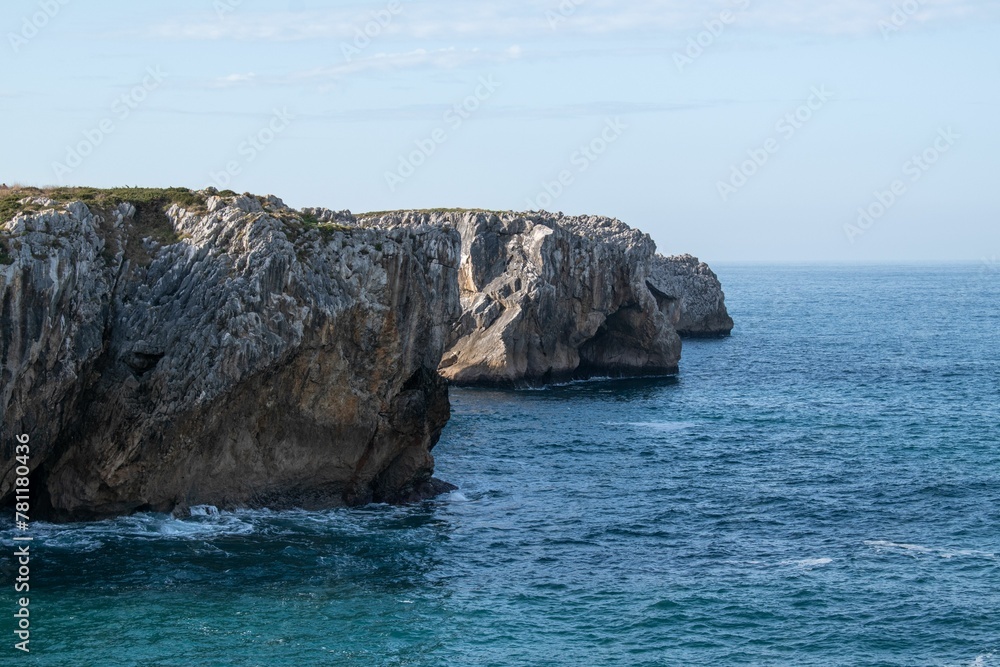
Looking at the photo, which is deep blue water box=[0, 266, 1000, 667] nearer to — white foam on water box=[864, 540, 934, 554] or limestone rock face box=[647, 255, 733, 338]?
white foam on water box=[864, 540, 934, 554]

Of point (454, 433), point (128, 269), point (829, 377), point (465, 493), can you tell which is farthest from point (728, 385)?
point (128, 269)

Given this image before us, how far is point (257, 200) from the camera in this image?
5472 cm

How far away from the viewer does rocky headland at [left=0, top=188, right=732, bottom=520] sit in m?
45.1

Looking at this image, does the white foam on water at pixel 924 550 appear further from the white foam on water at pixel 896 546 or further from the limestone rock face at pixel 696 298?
the limestone rock face at pixel 696 298

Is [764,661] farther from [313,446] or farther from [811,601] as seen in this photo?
[313,446]

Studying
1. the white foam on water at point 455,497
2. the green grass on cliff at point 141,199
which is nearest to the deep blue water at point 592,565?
the white foam on water at point 455,497

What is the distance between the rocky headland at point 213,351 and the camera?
1774 inches

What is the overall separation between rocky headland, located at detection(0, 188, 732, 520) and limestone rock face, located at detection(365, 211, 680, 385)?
36112 millimetres

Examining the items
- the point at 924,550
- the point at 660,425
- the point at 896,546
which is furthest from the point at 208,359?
the point at 660,425

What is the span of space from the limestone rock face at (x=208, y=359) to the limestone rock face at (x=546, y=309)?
40998 millimetres

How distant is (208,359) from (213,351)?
0.40 m

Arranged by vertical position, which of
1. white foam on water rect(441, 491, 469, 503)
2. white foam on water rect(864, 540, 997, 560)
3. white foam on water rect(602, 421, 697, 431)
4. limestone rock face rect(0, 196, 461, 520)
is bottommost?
white foam on water rect(864, 540, 997, 560)

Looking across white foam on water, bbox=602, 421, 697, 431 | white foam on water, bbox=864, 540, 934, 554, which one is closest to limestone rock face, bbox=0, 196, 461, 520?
white foam on water, bbox=864, 540, 934, 554

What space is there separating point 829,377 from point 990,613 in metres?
61.6
